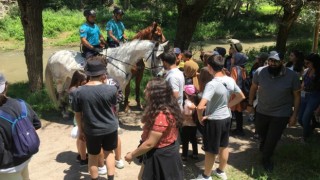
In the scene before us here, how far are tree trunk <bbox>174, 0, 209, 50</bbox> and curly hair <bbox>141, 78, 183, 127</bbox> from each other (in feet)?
23.1

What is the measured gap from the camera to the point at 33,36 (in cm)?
895

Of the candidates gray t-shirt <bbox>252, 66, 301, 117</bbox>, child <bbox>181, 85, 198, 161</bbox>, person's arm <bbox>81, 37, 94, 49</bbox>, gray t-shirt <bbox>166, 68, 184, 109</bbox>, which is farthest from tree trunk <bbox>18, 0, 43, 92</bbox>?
gray t-shirt <bbox>252, 66, 301, 117</bbox>

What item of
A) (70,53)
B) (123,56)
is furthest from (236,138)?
(70,53)

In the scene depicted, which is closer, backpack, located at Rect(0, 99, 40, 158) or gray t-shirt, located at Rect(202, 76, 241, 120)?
backpack, located at Rect(0, 99, 40, 158)

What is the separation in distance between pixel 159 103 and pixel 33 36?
6398 mm

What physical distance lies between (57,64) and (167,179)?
5197 mm

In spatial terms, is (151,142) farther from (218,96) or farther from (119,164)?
(119,164)

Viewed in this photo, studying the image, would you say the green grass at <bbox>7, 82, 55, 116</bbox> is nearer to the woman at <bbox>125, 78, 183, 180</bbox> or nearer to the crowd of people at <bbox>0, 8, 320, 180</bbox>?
the crowd of people at <bbox>0, 8, 320, 180</bbox>

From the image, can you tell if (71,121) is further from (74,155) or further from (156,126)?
(156,126)

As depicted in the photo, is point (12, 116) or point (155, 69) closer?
point (12, 116)

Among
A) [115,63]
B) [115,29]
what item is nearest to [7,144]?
[115,63]

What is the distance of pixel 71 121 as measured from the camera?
8141 mm

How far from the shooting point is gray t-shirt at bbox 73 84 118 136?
4.29 m

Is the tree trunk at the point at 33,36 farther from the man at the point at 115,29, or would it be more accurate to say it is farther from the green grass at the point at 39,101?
the man at the point at 115,29
